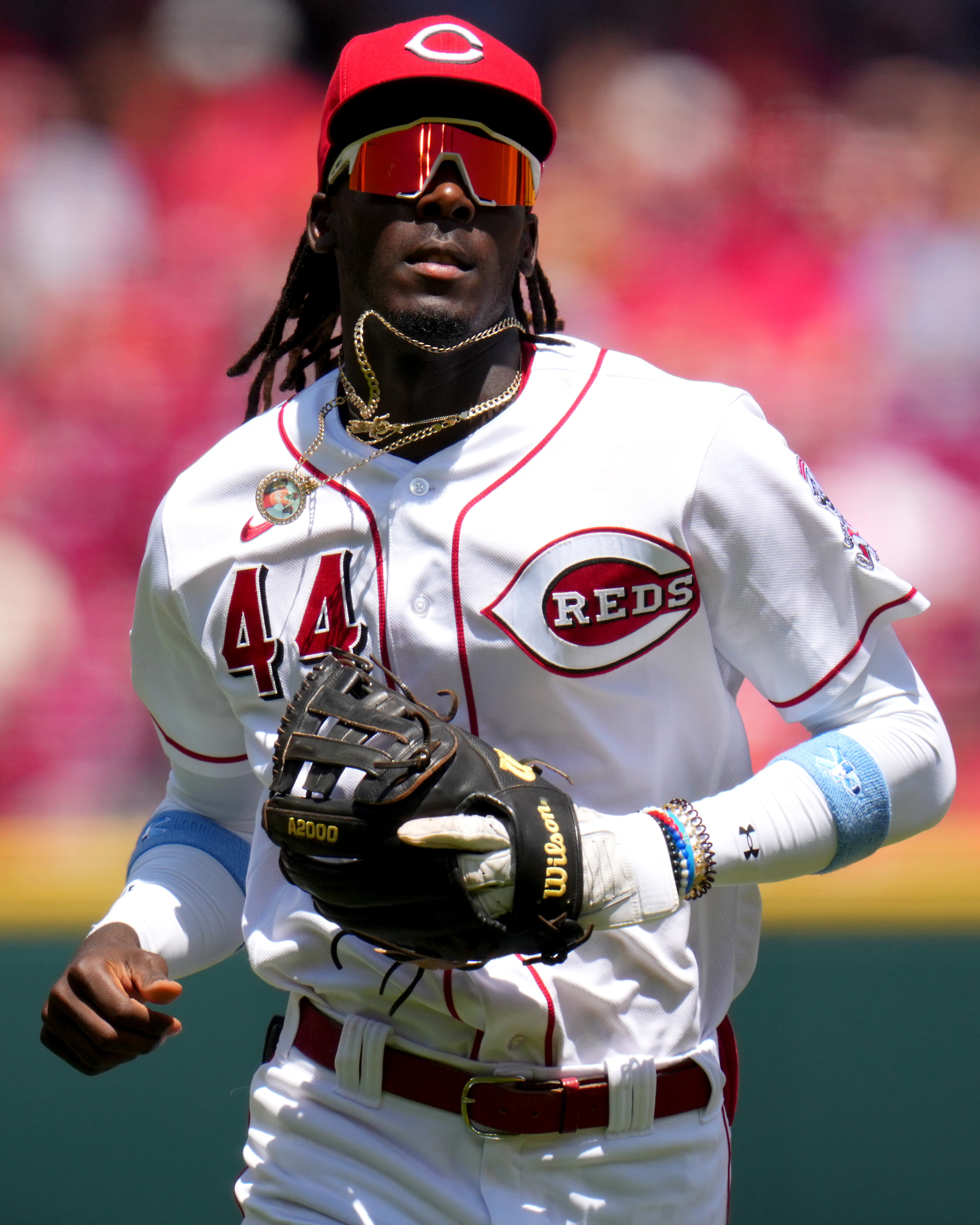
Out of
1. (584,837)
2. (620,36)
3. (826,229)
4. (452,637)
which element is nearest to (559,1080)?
(584,837)

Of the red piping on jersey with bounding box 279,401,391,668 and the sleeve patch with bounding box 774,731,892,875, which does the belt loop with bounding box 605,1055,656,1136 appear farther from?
the red piping on jersey with bounding box 279,401,391,668

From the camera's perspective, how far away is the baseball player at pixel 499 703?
1382 millimetres

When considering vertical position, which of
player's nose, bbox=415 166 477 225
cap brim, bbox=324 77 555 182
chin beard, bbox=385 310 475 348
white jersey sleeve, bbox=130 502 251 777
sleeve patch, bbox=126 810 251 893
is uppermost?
cap brim, bbox=324 77 555 182

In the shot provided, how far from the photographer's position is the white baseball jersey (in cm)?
147

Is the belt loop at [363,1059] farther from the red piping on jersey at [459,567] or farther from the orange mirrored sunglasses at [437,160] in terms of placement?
the orange mirrored sunglasses at [437,160]

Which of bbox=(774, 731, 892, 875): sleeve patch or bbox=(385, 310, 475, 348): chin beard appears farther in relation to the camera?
bbox=(385, 310, 475, 348): chin beard

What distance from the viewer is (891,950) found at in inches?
113

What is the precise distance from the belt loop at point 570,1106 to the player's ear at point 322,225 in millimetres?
1090

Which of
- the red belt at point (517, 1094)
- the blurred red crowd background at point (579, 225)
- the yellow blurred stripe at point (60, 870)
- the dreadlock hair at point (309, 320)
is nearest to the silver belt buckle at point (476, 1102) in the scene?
the red belt at point (517, 1094)

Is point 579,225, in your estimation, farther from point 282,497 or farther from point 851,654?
point 851,654

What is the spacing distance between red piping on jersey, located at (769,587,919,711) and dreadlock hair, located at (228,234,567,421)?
663 millimetres

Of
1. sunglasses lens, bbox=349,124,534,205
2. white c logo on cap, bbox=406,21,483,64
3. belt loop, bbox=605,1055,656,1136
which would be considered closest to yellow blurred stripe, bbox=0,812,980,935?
belt loop, bbox=605,1055,656,1136

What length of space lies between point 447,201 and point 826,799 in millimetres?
813

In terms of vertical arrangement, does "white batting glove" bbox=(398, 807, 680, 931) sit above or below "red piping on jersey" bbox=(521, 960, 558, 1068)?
above
